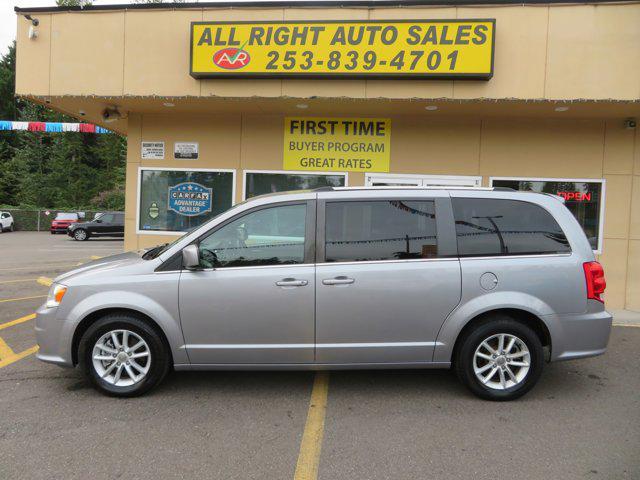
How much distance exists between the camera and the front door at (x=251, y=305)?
4.01m

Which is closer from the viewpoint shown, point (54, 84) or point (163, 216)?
point (54, 84)

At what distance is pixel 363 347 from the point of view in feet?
13.3

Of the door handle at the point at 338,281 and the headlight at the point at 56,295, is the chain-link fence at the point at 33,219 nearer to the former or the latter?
the headlight at the point at 56,295

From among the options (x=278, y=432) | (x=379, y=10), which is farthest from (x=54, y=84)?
(x=278, y=432)

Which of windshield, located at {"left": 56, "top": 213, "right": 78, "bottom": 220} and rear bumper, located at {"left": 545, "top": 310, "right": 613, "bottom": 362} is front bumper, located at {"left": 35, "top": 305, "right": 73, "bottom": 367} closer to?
rear bumper, located at {"left": 545, "top": 310, "right": 613, "bottom": 362}

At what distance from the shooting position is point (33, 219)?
35.2 m

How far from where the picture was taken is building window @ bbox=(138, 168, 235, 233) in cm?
877

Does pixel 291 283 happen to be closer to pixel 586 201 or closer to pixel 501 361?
pixel 501 361

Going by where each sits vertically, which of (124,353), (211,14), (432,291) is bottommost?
(124,353)

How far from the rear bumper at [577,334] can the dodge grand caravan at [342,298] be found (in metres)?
0.01

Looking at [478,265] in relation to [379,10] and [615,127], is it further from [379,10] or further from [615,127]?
[615,127]

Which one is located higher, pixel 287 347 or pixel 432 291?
pixel 432 291

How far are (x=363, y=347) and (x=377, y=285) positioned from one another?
0.56 metres

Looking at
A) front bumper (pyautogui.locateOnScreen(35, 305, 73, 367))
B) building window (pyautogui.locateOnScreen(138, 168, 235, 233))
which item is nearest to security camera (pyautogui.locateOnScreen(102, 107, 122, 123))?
building window (pyautogui.locateOnScreen(138, 168, 235, 233))
